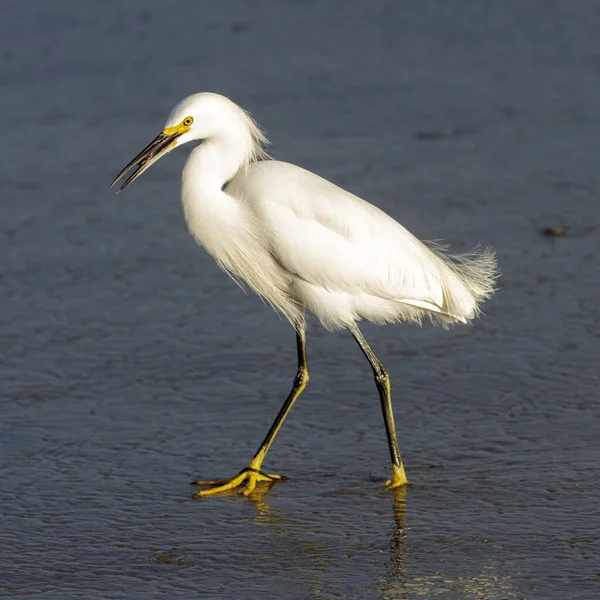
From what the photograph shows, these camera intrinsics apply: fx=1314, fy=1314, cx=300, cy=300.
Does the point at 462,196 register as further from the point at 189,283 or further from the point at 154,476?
the point at 154,476

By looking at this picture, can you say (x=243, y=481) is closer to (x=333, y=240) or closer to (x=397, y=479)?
(x=397, y=479)

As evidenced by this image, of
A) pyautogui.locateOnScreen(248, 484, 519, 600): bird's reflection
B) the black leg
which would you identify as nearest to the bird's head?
the black leg

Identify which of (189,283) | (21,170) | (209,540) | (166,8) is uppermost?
(166,8)

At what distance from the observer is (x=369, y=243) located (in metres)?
5.18

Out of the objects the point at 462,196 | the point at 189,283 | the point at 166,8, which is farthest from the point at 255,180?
the point at 166,8

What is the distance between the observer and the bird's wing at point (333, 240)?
16.5 feet

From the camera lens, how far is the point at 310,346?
6.12 metres

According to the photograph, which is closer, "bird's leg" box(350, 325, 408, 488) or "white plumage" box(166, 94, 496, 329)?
"bird's leg" box(350, 325, 408, 488)

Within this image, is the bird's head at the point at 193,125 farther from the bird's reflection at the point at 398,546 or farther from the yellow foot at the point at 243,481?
the bird's reflection at the point at 398,546

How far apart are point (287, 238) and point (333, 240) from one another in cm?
20

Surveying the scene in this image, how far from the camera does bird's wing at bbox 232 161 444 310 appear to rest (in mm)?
5020

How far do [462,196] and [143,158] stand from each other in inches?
134

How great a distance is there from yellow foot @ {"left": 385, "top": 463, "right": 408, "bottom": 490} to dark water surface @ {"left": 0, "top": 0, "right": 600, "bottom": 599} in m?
0.06

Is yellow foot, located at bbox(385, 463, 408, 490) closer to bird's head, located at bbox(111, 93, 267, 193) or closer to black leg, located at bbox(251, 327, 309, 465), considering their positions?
black leg, located at bbox(251, 327, 309, 465)
